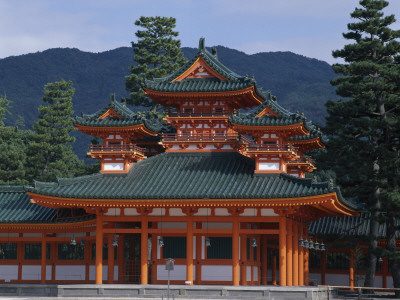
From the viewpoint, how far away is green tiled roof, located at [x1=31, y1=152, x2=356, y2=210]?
132ft

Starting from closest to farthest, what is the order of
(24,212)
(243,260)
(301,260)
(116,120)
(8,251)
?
(243,260) → (116,120) → (301,260) → (24,212) → (8,251)

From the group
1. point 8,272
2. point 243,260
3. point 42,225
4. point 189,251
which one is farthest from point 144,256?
point 8,272

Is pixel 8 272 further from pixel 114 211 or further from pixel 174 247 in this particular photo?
pixel 174 247

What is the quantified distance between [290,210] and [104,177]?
1202cm

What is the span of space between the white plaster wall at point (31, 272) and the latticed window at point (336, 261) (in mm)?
21453

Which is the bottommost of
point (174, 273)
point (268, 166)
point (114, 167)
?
point (174, 273)

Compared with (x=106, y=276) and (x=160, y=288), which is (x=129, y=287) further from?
(x=106, y=276)

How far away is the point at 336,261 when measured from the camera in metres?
54.4

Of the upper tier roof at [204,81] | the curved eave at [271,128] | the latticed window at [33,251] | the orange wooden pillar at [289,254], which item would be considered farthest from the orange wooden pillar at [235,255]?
the latticed window at [33,251]

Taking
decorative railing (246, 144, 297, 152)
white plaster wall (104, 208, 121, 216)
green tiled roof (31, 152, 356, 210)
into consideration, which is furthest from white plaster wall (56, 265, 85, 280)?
decorative railing (246, 144, 297, 152)

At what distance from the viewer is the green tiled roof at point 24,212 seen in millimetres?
46219

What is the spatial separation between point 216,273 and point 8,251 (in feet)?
50.4

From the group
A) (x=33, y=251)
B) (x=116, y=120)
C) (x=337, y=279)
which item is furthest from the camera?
(x=337, y=279)

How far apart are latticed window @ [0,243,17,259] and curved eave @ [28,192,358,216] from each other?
742 centimetres
